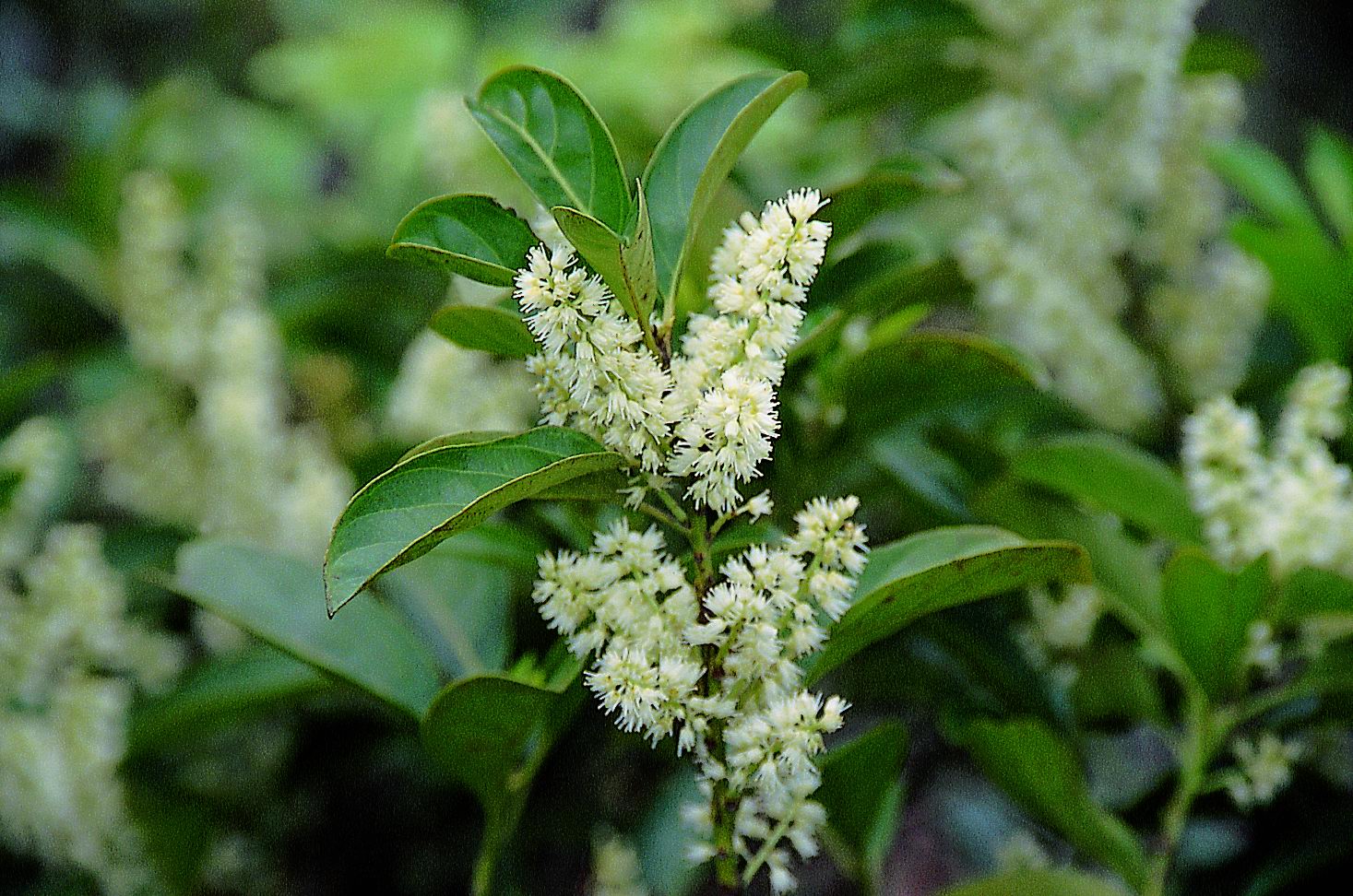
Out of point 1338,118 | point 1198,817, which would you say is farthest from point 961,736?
point 1338,118

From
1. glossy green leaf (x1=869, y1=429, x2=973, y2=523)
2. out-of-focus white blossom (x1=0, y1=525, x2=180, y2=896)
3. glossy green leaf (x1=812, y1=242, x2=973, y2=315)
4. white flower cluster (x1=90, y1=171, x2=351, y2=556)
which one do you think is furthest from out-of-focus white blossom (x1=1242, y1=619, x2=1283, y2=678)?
out-of-focus white blossom (x1=0, y1=525, x2=180, y2=896)

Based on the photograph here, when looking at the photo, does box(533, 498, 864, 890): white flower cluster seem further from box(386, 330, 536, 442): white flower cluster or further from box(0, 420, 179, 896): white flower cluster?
box(0, 420, 179, 896): white flower cluster

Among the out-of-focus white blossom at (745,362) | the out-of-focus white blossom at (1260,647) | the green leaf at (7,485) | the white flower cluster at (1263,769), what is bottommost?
the white flower cluster at (1263,769)

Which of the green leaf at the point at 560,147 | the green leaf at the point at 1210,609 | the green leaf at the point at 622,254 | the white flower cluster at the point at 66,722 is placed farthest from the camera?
the white flower cluster at the point at 66,722

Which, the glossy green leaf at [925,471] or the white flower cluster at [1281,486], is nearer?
the white flower cluster at [1281,486]

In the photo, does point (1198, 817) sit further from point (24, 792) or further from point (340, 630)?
point (24, 792)

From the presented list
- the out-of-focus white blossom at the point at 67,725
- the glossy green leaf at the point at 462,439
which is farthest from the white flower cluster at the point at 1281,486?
the out-of-focus white blossom at the point at 67,725

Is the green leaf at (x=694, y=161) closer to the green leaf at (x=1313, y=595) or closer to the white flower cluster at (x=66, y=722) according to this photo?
the green leaf at (x=1313, y=595)
